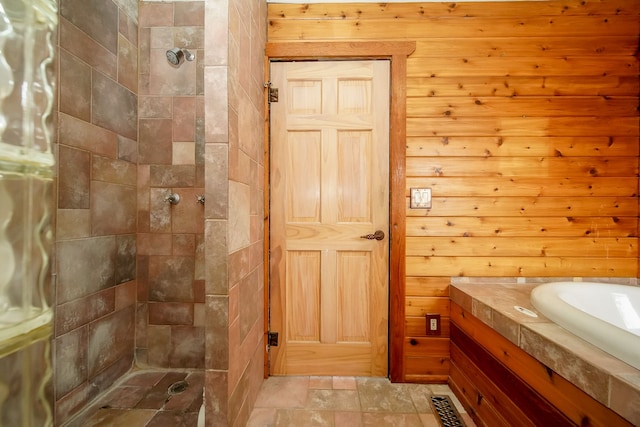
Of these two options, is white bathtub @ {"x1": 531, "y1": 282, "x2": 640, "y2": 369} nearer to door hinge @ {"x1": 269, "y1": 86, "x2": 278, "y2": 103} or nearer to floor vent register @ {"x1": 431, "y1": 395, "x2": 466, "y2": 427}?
floor vent register @ {"x1": 431, "y1": 395, "x2": 466, "y2": 427}

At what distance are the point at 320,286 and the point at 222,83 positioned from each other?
1337mm

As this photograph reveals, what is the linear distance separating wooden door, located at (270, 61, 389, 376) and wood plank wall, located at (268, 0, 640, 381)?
0.23m

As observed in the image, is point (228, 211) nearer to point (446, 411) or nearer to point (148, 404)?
point (148, 404)

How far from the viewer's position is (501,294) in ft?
4.92

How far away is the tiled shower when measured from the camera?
111cm

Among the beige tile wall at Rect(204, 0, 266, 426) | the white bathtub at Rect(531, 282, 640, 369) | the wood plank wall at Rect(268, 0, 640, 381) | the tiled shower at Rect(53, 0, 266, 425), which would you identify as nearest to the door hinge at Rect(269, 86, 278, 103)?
the tiled shower at Rect(53, 0, 266, 425)

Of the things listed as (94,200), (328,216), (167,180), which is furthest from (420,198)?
(94,200)

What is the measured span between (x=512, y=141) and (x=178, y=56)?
2.30 m

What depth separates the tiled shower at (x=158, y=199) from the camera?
111 centimetres

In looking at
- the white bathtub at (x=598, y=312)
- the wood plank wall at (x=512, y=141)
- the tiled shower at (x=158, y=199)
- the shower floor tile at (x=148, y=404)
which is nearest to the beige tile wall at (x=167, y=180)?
the tiled shower at (x=158, y=199)

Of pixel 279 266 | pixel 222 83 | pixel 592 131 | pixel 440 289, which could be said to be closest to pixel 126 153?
pixel 222 83

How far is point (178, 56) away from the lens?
1763 mm

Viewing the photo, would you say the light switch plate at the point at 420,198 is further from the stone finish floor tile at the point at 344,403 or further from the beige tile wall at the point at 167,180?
the beige tile wall at the point at 167,180

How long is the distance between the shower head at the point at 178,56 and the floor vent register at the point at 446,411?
270 centimetres
